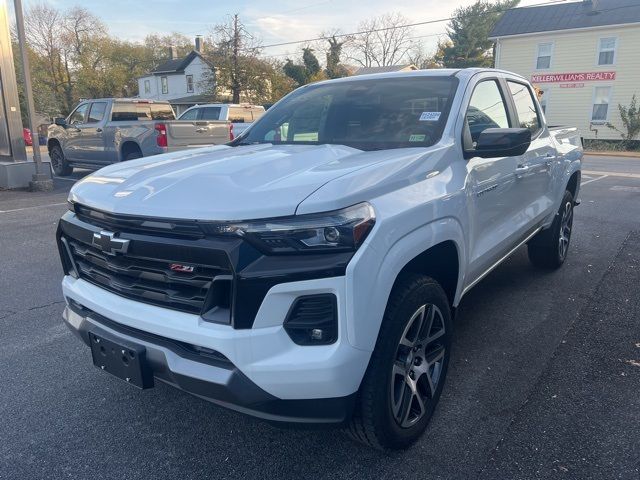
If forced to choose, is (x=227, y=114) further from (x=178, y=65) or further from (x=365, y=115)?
(x=178, y=65)

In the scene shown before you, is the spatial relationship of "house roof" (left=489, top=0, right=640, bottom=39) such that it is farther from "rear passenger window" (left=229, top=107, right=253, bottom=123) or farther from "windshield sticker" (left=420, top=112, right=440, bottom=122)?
"windshield sticker" (left=420, top=112, right=440, bottom=122)

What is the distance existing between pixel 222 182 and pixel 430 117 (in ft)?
4.84

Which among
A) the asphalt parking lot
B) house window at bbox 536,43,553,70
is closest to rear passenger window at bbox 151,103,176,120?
the asphalt parking lot

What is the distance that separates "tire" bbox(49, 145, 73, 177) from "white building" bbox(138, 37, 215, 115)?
3477 centimetres

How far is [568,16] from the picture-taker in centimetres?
2741

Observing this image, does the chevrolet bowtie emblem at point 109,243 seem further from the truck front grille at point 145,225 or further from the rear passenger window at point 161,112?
the rear passenger window at point 161,112

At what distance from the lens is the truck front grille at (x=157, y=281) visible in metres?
2.06

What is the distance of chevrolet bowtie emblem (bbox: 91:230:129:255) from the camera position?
2240 millimetres

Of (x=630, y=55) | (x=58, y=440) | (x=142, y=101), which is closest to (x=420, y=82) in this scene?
(x=58, y=440)

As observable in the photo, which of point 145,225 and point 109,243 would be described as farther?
point 109,243

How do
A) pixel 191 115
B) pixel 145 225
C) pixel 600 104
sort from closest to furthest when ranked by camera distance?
1. pixel 145 225
2. pixel 191 115
3. pixel 600 104

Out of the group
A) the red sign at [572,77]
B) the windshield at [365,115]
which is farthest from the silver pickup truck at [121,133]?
the red sign at [572,77]

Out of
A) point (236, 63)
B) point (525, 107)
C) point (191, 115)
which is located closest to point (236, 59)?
point (236, 63)

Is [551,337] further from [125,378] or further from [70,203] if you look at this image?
[70,203]
